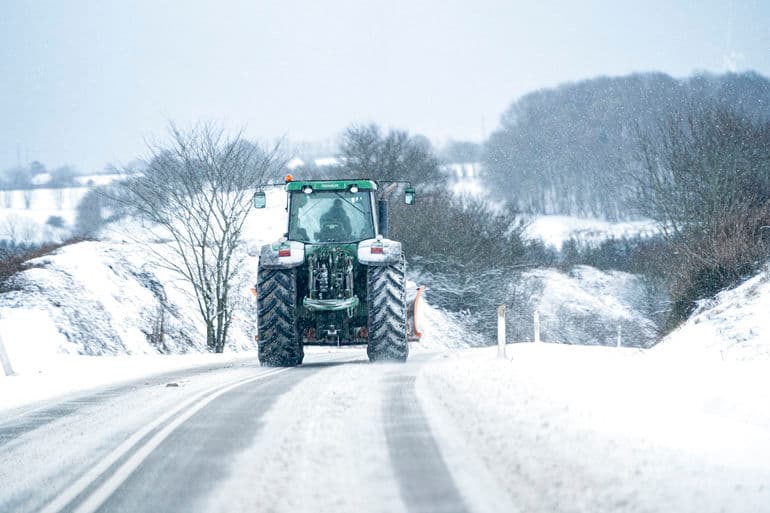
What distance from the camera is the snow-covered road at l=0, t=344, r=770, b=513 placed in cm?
430

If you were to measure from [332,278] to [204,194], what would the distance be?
9.66 metres

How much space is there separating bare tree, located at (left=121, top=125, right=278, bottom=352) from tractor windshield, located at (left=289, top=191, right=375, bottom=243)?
26.4ft

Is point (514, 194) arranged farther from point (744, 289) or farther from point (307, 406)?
point (307, 406)

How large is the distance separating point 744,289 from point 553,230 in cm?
4925

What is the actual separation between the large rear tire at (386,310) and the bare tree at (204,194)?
30.7 ft

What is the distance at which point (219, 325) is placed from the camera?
21891 mm

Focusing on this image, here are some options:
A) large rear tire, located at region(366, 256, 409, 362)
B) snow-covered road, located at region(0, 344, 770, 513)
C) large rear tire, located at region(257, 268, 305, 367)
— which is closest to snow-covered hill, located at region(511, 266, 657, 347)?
large rear tire, located at region(366, 256, 409, 362)

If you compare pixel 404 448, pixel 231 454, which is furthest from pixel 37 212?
pixel 404 448

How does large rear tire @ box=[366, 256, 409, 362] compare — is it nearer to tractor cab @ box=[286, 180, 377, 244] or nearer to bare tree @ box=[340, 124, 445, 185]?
tractor cab @ box=[286, 180, 377, 244]

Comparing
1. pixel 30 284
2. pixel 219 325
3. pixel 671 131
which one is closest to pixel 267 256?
pixel 219 325

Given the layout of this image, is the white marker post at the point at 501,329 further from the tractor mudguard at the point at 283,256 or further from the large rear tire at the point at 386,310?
the tractor mudguard at the point at 283,256

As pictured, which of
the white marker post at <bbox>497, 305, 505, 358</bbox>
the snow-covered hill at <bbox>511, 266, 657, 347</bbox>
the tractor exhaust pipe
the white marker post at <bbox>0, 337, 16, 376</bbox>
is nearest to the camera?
the white marker post at <bbox>0, 337, 16, 376</bbox>

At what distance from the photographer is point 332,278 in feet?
42.2

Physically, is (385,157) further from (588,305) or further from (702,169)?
(702,169)
